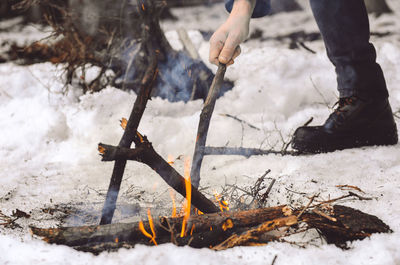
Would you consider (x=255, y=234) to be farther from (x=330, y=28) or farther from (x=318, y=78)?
(x=318, y=78)

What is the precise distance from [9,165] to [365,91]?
277 cm

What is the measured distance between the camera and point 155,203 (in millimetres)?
1881

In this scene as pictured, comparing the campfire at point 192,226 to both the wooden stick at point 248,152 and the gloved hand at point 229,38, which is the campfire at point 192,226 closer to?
the gloved hand at point 229,38

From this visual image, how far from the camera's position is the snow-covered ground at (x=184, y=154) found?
4.15ft

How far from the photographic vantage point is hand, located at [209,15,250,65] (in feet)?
6.11

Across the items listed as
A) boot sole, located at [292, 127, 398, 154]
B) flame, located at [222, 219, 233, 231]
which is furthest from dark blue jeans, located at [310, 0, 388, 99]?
flame, located at [222, 219, 233, 231]

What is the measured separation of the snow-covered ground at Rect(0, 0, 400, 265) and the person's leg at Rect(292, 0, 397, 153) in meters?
0.15

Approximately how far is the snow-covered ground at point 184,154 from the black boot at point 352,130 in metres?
0.12

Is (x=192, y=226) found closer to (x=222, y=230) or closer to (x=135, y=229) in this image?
(x=222, y=230)

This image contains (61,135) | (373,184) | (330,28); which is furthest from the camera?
(61,135)

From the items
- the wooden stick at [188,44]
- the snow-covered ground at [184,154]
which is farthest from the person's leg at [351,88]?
the wooden stick at [188,44]

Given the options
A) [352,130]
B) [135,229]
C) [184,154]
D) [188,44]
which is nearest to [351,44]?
[352,130]

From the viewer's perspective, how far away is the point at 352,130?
2.41 m

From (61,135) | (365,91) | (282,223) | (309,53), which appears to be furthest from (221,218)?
(309,53)
